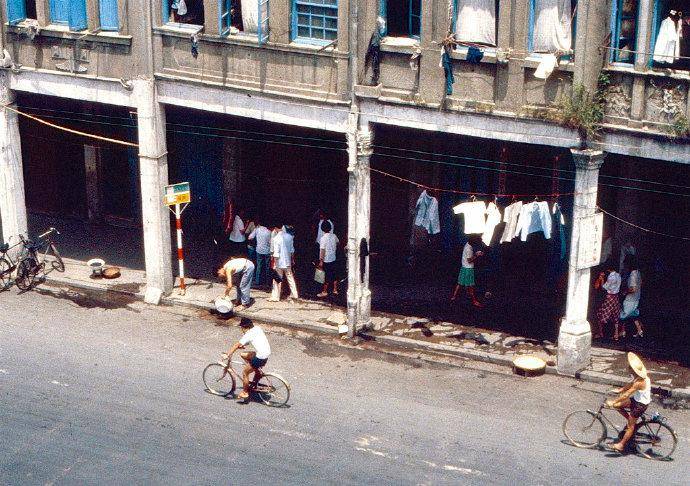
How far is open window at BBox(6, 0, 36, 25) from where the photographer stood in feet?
82.1

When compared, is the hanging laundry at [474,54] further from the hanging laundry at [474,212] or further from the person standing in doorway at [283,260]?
the person standing in doorway at [283,260]

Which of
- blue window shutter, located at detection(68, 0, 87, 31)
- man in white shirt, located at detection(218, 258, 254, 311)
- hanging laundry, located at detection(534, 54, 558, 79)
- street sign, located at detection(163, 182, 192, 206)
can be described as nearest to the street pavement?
man in white shirt, located at detection(218, 258, 254, 311)

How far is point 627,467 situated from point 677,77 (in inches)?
260

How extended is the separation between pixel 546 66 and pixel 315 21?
498 cm

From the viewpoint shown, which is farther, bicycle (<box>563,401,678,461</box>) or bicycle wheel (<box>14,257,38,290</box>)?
bicycle wheel (<box>14,257,38,290</box>)

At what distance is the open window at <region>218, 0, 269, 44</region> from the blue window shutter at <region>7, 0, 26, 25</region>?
16.9ft

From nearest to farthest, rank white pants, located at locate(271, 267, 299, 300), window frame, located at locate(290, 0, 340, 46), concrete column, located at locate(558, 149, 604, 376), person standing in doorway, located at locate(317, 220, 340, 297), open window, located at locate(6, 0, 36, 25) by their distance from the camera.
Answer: concrete column, located at locate(558, 149, 604, 376) → window frame, located at locate(290, 0, 340, 46) → person standing in doorway, located at locate(317, 220, 340, 297) → open window, located at locate(6, 0, 36, 25) → white pants, located at locate(271, 267, 299, 300)

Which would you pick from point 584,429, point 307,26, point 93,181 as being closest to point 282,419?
point 584,429

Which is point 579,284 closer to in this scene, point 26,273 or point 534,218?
point 534,218

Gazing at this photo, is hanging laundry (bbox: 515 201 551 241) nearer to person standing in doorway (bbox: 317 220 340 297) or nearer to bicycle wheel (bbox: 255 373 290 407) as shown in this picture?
person standing in doorway (bbox: 317 220 340 297)

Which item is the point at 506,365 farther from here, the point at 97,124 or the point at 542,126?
the point at 97,124

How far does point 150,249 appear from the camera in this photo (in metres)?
25.3

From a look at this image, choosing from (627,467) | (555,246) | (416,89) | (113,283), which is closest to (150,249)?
(113,283)

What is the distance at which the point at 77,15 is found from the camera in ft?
79.7
